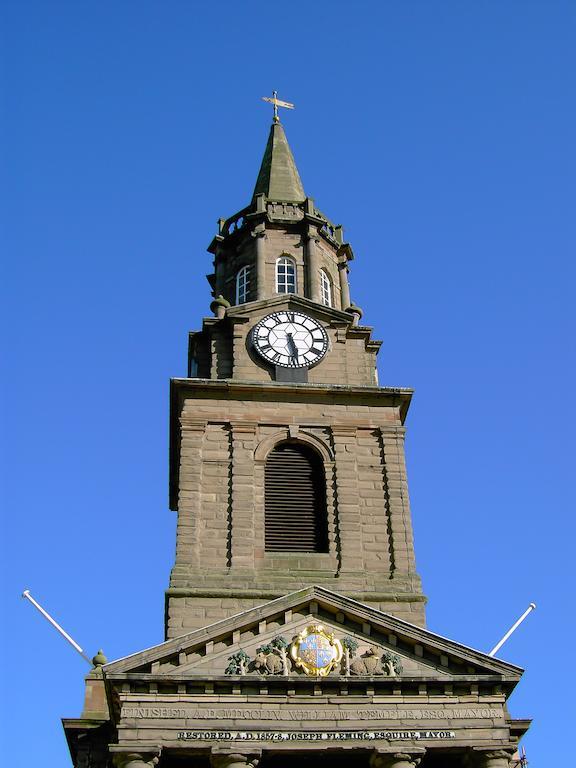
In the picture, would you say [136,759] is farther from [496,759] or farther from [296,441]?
[296,441]

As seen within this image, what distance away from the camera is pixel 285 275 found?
1393 inches

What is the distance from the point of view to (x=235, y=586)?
27453 millimetres

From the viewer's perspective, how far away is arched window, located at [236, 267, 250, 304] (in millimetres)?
35031

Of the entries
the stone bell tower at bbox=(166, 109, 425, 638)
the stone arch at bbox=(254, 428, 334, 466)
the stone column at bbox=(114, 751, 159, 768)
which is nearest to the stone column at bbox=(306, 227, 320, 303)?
the stone bell tower at bbox=(166, 109, 425, 638)

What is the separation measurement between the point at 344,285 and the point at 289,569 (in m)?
12.1

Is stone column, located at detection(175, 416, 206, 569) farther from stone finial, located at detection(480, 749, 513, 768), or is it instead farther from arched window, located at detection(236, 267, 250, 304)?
stone finial, located at detection(480, 749, 513, 768)

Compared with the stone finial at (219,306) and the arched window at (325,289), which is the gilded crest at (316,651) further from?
the arched window at (325,289)

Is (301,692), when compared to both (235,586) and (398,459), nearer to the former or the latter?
(235,586)

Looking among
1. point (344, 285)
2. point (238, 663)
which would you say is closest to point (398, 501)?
point (238, 663)

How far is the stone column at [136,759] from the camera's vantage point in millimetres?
22547

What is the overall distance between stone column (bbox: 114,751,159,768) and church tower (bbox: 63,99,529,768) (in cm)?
3

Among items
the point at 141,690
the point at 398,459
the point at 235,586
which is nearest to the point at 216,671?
the point at 141,690

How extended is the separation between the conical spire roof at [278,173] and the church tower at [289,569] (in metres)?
0.15

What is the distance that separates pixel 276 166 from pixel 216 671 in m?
21.8
